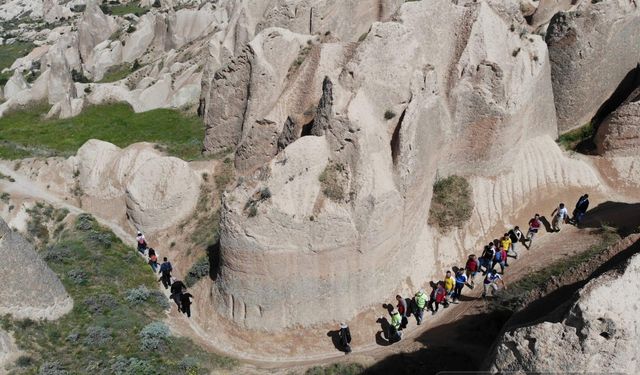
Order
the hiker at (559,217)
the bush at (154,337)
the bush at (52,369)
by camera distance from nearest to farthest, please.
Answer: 1. the bush at (52,369)
2. the bush at (154,337)
3. the hiker at (559,217)

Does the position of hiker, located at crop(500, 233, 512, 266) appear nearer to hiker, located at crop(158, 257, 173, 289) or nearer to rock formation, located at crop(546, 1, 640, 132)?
rock formation, located at crop(546, 1, 640, 132)

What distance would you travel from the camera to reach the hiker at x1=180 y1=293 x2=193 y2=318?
17.5 metres

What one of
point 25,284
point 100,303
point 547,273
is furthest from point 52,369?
point 547,273

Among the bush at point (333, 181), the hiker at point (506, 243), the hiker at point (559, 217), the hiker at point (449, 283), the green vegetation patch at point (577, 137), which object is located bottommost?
the hiker at point (449, 283)

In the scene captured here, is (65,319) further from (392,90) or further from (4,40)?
(4,40)

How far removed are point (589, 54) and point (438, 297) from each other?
1354 cm

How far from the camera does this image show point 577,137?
23109 millimetres

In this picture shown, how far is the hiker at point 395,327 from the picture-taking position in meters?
15.7

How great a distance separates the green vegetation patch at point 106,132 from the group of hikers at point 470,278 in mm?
14310

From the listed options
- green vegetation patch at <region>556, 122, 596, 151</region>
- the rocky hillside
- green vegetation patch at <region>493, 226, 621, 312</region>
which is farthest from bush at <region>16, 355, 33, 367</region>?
green vegetation patch at <region>556, 122, 596, 151</region>

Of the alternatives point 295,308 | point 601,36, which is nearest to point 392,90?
point 295,308

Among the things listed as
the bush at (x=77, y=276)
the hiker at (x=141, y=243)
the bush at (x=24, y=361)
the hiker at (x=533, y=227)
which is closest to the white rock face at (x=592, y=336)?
the hiker at (x=533, y=227)

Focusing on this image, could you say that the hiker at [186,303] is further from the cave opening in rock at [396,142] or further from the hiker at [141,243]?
the cave opening in rock at [396,142]

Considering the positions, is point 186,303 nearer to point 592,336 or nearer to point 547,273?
point 547,273
